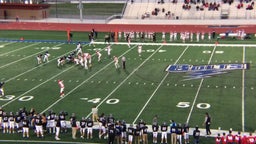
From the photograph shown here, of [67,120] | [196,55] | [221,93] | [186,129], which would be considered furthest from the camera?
[196,55]

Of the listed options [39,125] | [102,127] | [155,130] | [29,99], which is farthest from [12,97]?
[155,130]

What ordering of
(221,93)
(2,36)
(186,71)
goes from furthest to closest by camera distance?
(2,36)
(186,71)
(221,93)

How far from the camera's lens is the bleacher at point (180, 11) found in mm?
52094

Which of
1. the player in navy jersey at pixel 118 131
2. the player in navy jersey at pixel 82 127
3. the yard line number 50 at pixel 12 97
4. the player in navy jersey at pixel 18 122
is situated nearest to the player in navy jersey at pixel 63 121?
the player in navy jersey at pixel 82 127

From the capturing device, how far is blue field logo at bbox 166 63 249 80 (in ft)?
87.4

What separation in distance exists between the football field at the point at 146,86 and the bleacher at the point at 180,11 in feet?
58.0

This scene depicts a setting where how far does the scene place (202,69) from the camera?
27.9 metres

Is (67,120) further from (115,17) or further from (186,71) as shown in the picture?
(115,17)

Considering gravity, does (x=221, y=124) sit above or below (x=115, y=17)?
below

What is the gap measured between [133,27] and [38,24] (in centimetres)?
1111

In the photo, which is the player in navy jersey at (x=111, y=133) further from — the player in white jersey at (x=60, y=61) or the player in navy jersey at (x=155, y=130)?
the player in white jersey at (x=60, y=61)

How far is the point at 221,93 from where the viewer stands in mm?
22891

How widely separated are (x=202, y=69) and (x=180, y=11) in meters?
28.1

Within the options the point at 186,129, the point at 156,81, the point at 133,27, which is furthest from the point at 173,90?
the point at 133,27
